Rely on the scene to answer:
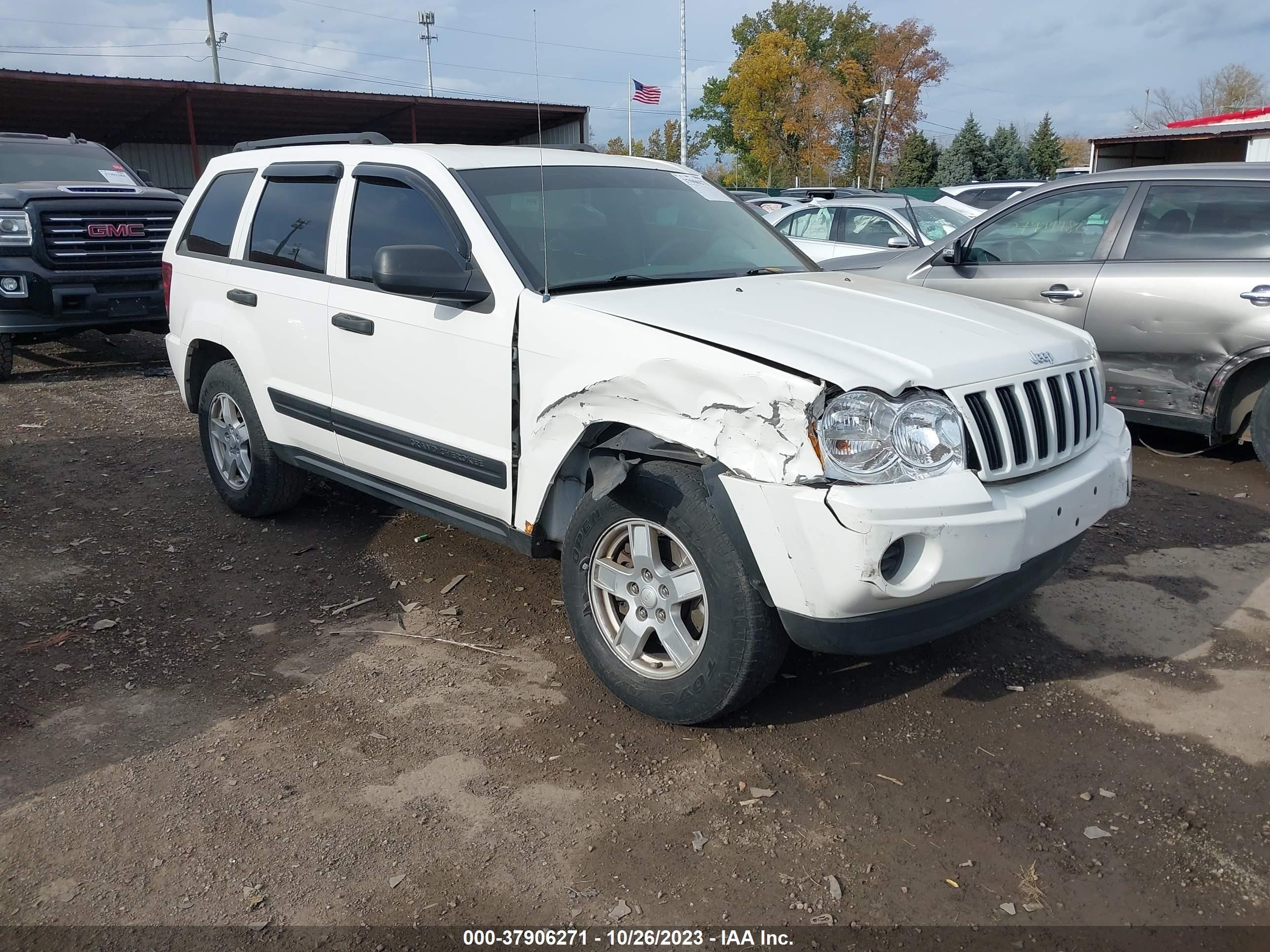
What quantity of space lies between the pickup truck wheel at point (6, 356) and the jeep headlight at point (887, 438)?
8.82m

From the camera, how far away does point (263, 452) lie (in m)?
5.09

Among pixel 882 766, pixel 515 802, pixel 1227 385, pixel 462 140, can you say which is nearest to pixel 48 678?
pixel 515 802

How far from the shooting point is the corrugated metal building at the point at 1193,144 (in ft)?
84.9

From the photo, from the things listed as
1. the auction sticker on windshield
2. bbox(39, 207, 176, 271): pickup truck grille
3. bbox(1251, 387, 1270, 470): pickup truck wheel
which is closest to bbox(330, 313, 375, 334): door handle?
the auction sticker on windshield

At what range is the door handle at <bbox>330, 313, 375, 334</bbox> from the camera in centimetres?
411

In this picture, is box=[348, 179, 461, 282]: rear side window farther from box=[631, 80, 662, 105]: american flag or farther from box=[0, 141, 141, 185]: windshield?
box=[631, 80, 662, 105]: american flag

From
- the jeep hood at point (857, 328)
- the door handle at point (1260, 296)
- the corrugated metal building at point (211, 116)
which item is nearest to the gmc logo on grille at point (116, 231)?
the jeep hood at point (857, 328)

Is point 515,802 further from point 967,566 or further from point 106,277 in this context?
point 106,277

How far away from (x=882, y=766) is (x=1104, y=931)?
2.67 ft

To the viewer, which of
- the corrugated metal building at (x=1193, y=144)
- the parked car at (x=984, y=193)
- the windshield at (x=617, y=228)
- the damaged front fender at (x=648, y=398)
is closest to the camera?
the damaged front fender at (x=648, y=398)

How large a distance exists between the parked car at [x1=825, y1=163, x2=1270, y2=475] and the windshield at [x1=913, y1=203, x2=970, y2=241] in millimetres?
5172

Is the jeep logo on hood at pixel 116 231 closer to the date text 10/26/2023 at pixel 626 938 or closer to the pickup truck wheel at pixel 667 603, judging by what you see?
the pickup truck wheel at pixel 667 603

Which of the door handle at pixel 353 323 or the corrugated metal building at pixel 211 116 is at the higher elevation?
the corrugated metal building at pixel 211 116

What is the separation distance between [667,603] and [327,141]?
9.91ft
